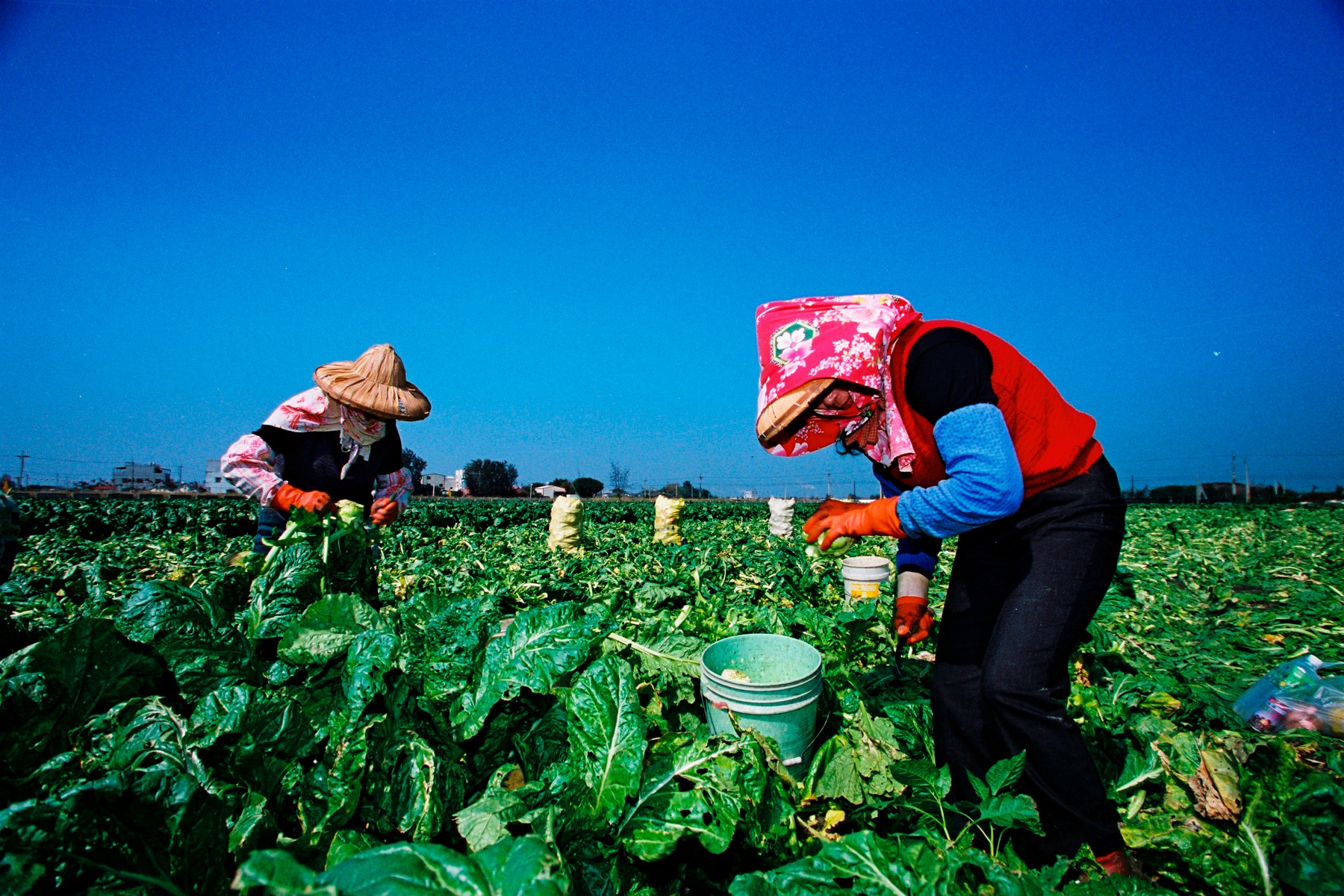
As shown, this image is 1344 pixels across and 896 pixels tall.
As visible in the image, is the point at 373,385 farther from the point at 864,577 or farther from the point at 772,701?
the point at 864,577

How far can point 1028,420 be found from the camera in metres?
1.93

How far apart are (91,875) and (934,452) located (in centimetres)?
224

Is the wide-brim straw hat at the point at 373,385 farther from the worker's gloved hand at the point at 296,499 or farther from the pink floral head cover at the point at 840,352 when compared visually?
the pink floral head cover at the point at 840,352

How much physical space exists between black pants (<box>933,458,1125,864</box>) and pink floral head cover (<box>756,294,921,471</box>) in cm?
50

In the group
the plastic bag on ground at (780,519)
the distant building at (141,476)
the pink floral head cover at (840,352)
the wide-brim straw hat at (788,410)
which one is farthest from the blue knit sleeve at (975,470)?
the distant building at (141,476)

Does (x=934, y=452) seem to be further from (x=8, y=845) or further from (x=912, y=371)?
(x=8, y=845)

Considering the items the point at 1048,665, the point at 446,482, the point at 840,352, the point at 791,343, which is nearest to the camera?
the point at 1048,665

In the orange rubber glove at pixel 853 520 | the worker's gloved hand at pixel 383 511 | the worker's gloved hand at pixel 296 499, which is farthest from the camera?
the worker's gloved hand at pixel 383 511

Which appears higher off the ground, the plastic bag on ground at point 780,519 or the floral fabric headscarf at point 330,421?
the floral fabric headscarf at point 330,421

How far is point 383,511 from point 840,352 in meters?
2.93

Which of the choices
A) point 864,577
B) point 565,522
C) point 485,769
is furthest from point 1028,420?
point 565,522

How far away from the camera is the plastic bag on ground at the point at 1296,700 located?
2510mm

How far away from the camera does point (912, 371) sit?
6.29ft

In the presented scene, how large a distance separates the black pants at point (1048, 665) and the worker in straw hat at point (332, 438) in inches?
127
